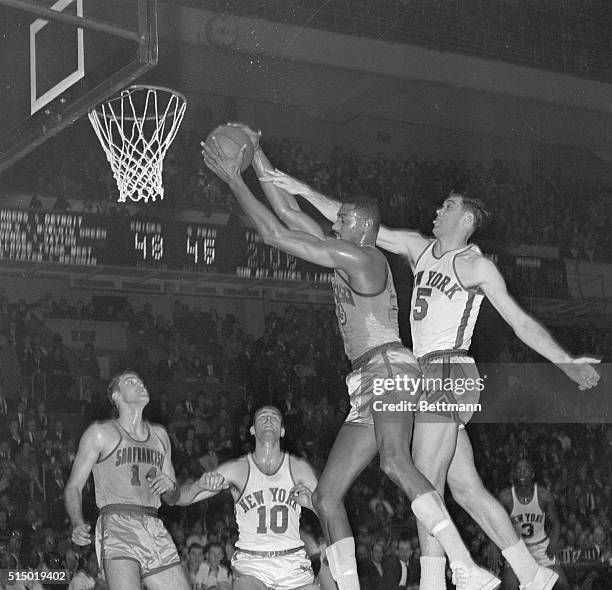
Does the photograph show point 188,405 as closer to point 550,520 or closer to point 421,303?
point 550,520

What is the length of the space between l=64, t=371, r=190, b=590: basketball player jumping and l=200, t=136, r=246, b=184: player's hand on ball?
1.77m

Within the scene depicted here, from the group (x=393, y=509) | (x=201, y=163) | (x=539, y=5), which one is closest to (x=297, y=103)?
(x=201, y=163)

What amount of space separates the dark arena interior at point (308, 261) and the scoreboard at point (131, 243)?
20mm

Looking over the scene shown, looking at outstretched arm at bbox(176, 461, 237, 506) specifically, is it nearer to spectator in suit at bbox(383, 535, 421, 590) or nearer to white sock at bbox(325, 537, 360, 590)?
white sock at bbox(325, 537, 360, 590)

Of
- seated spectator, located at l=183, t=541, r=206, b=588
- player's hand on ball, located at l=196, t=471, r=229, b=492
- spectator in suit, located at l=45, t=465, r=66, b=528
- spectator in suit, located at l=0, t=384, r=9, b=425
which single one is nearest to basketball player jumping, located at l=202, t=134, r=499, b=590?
player's hand on ball, located at l=196, t=471, r=229, b=492

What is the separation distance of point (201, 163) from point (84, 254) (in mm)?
1485

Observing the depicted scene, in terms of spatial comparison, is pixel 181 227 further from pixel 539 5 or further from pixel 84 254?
pixel 539 5

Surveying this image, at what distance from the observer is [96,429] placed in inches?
250

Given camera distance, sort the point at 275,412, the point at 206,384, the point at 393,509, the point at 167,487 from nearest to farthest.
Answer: the point at 167,487
the point at 275,412
the point at 393,509
the point at 206,384

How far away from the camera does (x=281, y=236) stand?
5.26 m

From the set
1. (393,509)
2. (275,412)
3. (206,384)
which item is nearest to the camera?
(275,412)

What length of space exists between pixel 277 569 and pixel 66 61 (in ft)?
10.1

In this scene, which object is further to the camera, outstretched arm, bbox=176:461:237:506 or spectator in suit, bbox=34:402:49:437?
spectator in suit, bbox=34:402:49:437

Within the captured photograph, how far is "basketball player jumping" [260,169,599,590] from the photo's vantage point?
5.20 metres
